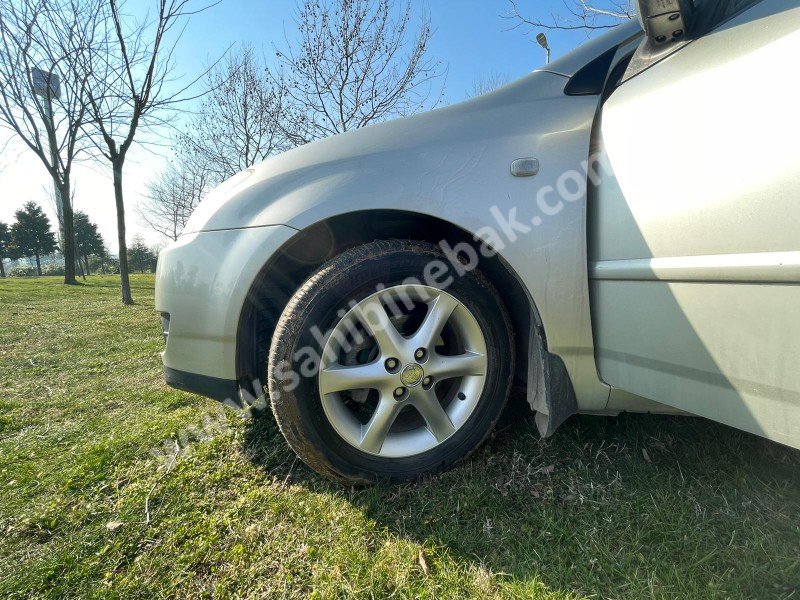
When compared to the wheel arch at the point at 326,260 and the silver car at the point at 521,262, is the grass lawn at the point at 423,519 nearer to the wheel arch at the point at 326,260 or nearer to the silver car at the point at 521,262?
the silver car at the point at 521,262

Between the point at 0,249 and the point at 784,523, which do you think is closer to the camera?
the point at 784,523

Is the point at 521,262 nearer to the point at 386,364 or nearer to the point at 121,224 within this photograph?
the point at 386,364

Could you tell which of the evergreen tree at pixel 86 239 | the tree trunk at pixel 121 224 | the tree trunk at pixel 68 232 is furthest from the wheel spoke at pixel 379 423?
the evergreen tree at pixel 86 239

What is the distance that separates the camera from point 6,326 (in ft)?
18.5

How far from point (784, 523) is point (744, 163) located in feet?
3.68

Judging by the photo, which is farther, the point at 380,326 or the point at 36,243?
the point at 36,243

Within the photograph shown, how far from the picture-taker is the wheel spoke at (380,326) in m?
1.42

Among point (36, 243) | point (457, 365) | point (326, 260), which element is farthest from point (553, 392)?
point (36, 243)

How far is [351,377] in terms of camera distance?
1.41 meters

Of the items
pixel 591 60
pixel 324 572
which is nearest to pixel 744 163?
pixel 591 60

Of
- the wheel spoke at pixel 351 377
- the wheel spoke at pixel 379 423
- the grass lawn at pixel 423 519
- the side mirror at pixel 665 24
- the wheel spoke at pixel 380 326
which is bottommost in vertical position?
the grass lawn at pixel 423 519

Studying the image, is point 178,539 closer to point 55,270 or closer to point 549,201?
point 549,201

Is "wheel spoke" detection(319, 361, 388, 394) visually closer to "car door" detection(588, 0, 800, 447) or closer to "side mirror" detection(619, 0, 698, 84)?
"car door" detection(588, 0, 800, 447)

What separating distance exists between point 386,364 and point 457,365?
0.87 feet
